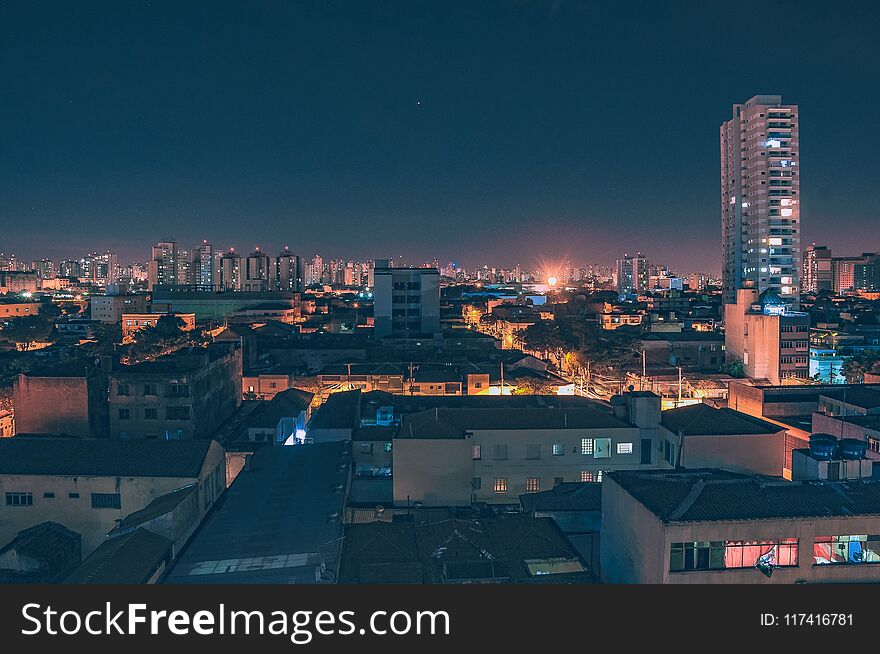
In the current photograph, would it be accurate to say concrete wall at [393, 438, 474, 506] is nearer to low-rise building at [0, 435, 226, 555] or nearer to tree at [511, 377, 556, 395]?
low-rise building at [0, 435, 226, 555]

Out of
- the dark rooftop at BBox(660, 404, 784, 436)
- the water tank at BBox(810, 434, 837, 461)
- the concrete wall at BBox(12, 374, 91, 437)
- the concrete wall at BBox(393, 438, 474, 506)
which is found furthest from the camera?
the concrete wall at BBox(12, 374, 91, 437)

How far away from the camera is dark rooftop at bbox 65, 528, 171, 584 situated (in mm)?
7508

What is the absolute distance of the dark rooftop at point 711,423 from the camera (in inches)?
456

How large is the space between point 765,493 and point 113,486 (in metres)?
9.75

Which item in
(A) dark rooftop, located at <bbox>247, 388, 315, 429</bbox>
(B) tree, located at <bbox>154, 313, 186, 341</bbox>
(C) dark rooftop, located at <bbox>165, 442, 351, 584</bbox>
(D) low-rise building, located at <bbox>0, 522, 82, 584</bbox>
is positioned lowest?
(D) low-rise building, located at <bbox>0, 522, 82, 584</bbox>

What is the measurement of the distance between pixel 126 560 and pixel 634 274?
103346mm

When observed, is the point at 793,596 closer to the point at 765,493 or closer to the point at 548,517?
the point at 765,493

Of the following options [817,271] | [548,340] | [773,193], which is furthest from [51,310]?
[817,271]

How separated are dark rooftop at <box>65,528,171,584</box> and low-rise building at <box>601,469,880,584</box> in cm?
586

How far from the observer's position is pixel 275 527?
8773mm

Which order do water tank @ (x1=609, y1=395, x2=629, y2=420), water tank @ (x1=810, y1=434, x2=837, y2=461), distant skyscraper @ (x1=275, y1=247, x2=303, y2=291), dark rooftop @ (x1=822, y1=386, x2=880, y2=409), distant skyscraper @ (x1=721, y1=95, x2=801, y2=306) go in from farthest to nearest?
distant skyscraper @ (x1=275, y1=247, x2=303, y2=291), distant skyscraper @ (x1=721, y1=95, x2=801, y2=306), dark rooftop @ (x1=822, y1=386, x2=880, y2=409), water tank @ (x1=609, y1=395, x2=629, y2=420), water tank @ (x1=810, y1=434, x2=837, y2=461)

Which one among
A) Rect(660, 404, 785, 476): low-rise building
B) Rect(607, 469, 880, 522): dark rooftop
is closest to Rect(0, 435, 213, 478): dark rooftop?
Rect(607, 469, 880, 522): dark rooftop

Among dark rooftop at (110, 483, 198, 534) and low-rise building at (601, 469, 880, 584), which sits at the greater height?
low-rise building at (601, 469, 880, 584)

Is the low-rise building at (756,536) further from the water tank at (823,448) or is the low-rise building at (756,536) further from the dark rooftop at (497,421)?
the dark rooftop at (497,421)
